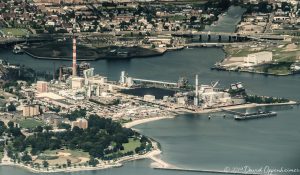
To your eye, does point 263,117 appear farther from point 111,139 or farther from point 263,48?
point 263,48

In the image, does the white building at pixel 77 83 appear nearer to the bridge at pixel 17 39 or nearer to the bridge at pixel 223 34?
the bridge at pixel 17 39

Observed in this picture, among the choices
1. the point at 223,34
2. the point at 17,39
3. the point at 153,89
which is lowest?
the point at 17,39

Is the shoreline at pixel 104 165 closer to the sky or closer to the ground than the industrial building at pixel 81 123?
closer to the ground

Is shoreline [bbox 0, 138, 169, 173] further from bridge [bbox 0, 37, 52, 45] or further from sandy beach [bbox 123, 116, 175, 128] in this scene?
bridge [bbox 0, 37, 52, 45]

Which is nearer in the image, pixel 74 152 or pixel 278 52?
pixel 74 152

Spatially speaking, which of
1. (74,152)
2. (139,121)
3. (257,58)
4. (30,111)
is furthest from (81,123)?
(257,58)

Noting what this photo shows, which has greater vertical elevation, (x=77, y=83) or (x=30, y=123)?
(x=77, y=83)

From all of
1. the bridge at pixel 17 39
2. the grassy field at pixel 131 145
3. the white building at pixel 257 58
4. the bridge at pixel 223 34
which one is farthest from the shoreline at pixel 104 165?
the bridge at pixel 223 34

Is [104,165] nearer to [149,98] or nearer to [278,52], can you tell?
[149,98]
